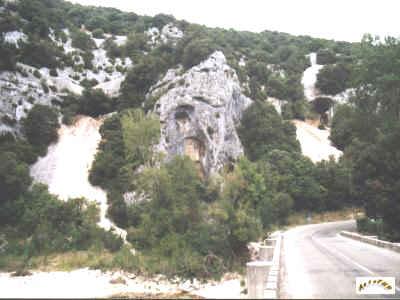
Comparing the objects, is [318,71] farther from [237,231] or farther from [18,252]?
[18,252]

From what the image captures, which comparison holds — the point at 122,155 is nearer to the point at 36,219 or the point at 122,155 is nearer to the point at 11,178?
the point at 11,178

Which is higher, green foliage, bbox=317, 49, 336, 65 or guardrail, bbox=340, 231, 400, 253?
green foliage, bbox=317, 49, 336, 65

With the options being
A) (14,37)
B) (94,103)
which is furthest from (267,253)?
(14,37)

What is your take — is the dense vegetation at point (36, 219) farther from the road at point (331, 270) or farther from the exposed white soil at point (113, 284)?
the road at point (331, 270)

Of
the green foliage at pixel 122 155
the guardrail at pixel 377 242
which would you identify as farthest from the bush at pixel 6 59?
the guardrail at pixel 377 242

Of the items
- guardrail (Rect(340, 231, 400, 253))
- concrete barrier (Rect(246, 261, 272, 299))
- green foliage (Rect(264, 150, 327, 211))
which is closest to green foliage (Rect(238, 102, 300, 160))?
green foliage (Rect(264, 150, 327, 211))

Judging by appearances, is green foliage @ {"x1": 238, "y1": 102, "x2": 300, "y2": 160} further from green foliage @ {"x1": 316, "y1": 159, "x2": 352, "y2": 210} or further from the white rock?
the white rock

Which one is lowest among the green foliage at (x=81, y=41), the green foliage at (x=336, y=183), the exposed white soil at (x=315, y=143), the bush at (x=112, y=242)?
the bush at (x=112, y=242)
